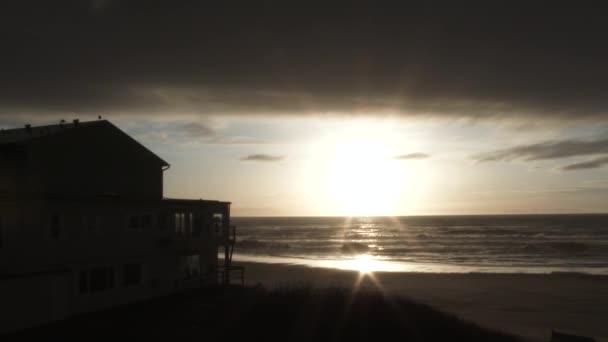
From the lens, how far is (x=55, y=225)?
21000 mm

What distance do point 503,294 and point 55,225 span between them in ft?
94.7

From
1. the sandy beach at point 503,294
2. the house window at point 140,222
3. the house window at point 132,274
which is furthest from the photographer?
the sandy beach at point 503,294

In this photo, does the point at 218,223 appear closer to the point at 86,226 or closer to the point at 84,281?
the point at 86,226

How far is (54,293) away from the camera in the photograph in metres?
20.8

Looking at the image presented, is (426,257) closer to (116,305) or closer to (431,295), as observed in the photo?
(431,295)

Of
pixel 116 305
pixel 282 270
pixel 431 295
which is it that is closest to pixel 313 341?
pixel 116 305

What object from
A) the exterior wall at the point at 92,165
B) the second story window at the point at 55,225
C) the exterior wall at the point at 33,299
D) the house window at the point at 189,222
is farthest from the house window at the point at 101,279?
the house window at the point at 189,222

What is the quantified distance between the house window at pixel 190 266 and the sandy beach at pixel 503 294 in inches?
230

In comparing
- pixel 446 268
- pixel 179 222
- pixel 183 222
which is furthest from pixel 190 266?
pixel 446 268

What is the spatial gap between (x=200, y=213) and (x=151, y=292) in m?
5.37

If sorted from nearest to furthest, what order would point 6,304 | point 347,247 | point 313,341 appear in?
point 6,304
point 313,341
point 347,247

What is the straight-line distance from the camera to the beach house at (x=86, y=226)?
19828mm

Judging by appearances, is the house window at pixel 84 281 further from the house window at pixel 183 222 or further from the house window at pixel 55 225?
the house window at pixel 183 222

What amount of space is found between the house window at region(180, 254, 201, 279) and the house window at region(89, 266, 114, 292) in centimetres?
516
